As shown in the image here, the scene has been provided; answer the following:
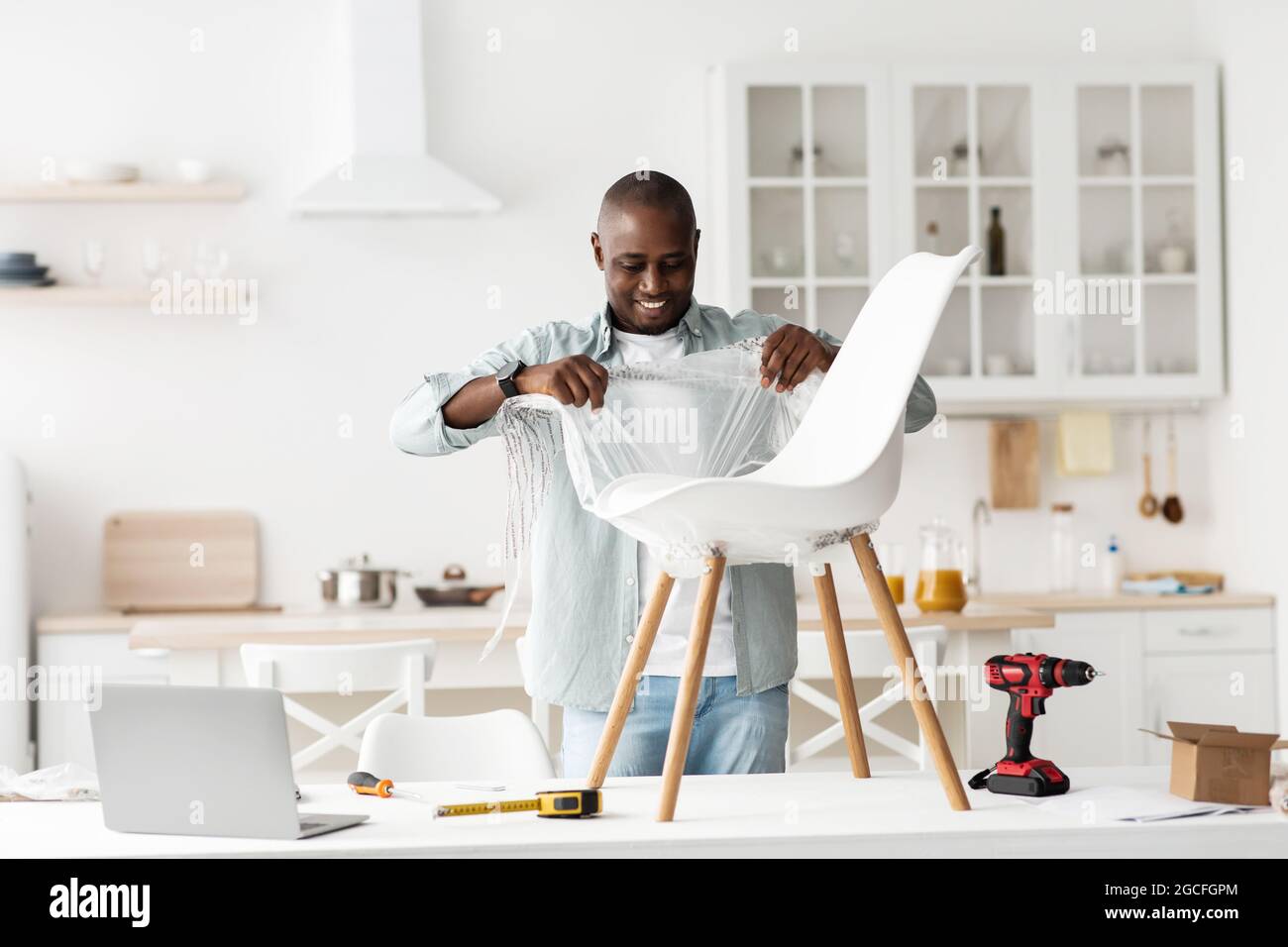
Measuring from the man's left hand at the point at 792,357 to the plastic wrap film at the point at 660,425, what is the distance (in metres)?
0.03

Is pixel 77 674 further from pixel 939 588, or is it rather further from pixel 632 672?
pixel 632 672

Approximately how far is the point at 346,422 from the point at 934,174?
183 centimetres

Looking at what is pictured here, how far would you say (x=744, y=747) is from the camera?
170 centimetres

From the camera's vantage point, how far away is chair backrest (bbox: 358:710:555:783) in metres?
1.91

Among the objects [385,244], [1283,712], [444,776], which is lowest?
[1283,712]

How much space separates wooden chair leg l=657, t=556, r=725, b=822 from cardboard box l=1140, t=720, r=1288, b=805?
1.53 ft

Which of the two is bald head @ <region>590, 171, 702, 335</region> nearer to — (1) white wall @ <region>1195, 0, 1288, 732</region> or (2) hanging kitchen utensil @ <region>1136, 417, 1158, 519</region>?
(1) white wall @ <region>1195, 0, 1288, 732</region>

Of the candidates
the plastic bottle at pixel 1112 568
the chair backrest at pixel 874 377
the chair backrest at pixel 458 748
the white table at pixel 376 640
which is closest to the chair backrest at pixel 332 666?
the white table at pixel 376 640

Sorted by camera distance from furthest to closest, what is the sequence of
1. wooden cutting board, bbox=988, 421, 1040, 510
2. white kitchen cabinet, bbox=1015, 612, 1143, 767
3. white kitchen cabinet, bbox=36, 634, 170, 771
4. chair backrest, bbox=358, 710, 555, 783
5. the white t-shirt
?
wooden cutting board, bbox=988, 421, 1040, 510
white kitchen cabinet, bbox=1015, 612, 1143, 767
white kitchen cabinet, bbox=36, 634, 170, 771
chair backrest, bbox=358, 710, 555, 783
the white t-shirt

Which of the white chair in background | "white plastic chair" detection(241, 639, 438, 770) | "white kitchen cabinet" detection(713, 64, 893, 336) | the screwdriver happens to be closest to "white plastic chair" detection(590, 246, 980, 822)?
the screwdriver

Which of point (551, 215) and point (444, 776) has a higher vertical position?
point (551, 215)
